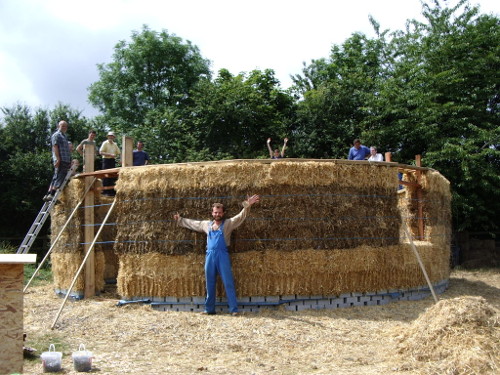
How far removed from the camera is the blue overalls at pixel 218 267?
8.41 m

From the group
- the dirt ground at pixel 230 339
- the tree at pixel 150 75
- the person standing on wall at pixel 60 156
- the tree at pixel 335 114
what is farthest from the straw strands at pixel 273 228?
the tree at pixel 150 75

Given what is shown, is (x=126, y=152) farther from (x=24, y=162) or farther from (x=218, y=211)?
(x=24, y=162)

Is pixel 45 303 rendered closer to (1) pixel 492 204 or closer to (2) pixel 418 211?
(2) pixel 418 211

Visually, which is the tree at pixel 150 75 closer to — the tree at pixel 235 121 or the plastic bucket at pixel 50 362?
the tree at pixel 235 121

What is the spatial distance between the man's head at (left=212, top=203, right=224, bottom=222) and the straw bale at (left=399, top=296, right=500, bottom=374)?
130 inches

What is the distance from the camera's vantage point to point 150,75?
26516 mm

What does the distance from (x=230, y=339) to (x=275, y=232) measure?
2.12 m

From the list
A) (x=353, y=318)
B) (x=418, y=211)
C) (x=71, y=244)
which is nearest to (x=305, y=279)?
(x=353, y=318)

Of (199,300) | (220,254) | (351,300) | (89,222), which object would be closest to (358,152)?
(351,300)

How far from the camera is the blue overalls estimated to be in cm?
841

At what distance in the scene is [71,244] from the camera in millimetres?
10906

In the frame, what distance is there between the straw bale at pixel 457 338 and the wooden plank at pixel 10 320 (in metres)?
4.05

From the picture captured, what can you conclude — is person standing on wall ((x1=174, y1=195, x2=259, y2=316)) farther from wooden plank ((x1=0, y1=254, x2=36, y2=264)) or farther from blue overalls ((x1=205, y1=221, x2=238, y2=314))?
wooden plank ((x1=0, y1=254, x2=36, y2=264))

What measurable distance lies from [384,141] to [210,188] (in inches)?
388
